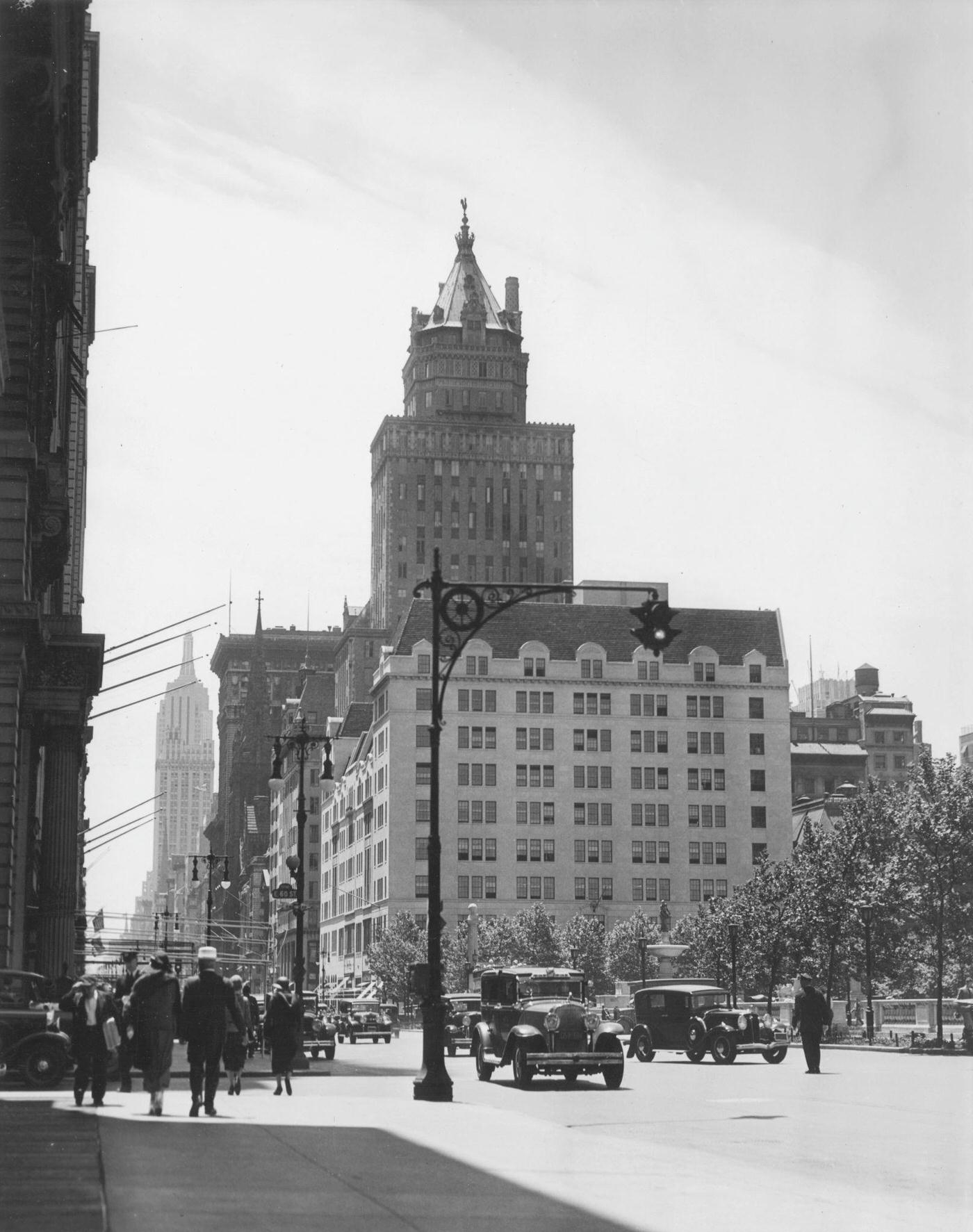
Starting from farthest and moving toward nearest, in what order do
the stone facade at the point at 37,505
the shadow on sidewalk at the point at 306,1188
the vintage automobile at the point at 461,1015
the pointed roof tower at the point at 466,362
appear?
the pointed roof tower at the point at 466,362 → the vintage automobile at the point at 461,1015 → the stone facade at the point at 37,505 → the shadow on sidewalk at the point at 306,1188

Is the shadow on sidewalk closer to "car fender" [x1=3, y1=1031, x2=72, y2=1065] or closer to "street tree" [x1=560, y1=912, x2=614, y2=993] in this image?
"car fender" [x1=3, y1=1031, x2=72, y2=1065]

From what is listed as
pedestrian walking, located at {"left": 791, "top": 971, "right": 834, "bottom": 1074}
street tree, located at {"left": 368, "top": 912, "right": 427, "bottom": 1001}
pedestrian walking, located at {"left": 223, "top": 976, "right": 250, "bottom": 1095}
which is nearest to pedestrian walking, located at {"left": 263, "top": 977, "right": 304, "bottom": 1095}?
pedestrian walking, located at {"left": 223, "top": 976, "right": 250, "bottom": 1095}

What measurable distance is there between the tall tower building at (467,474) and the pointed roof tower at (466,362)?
0.11 meters

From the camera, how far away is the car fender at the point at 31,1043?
1062 inches

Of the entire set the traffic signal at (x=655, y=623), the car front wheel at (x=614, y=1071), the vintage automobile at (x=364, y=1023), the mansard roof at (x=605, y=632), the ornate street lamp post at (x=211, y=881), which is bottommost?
the vintage automobile at (x=364, y=1023)

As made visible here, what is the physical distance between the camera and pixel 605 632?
133625mm

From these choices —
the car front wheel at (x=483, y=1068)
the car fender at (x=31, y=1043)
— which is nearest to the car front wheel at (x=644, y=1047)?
the car front wheel at (x=483, y=1068)

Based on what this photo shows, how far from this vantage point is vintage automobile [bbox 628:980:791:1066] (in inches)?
1662

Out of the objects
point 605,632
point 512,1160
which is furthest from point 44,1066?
point 605,632

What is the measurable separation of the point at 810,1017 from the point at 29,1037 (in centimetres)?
1544

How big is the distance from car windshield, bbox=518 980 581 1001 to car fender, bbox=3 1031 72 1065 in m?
14.6

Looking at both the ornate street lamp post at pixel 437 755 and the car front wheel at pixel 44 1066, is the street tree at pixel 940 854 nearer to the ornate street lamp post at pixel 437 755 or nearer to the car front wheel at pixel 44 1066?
the ornate street lamp post at pixel 437 755

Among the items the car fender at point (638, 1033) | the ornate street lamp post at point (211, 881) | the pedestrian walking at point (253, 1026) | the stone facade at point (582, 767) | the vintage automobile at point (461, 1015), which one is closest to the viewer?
the pedestrian walking at point (253, 1026)

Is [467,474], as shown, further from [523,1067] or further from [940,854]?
[523,1067]
